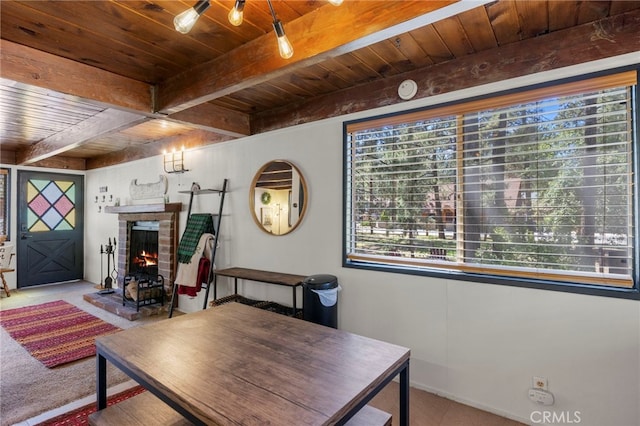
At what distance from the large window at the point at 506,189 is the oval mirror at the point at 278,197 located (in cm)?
55

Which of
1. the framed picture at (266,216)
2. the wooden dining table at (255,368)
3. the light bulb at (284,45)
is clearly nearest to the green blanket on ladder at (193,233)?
the framed picture at (266,216)

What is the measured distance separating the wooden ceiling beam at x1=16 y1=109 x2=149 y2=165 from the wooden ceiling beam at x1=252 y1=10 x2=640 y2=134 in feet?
5.83

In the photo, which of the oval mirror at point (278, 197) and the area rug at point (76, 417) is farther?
the oval mirror at point (278, 197)

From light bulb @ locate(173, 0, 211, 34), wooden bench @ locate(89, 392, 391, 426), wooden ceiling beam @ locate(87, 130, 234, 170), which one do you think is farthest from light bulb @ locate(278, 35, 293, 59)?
wooden ceiling beam @ locate(87, 130, 234, 170)

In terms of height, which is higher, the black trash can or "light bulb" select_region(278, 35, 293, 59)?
"light bulb" select_region(278, 35, 293, 59)

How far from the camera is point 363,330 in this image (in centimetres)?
271

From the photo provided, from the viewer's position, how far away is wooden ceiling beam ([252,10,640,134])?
182 cm

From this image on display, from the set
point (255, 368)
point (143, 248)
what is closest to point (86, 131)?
point (143, 248)

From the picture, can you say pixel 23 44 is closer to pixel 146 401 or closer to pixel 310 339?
pixel 146 401

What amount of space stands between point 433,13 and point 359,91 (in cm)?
140

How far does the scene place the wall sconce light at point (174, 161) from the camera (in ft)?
14.2

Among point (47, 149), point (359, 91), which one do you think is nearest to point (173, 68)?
point (359, 91)

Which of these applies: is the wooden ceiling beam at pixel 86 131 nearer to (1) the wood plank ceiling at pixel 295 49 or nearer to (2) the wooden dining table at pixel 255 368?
(1) the wood plank ceiling at pixel 295 49

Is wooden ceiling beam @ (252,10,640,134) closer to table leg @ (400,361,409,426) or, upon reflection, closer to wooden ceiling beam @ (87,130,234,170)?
wooden ceiling beam @ (87,130,234,170)
